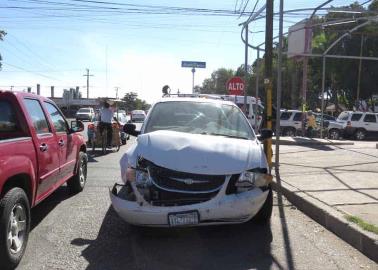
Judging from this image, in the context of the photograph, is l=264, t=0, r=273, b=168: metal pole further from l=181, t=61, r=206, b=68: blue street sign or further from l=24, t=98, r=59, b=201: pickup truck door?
l=181, t=61, r=206, b=68: blue street sign

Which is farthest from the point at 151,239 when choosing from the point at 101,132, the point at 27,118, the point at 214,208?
the point at 101,132

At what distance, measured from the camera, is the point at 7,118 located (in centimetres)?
640

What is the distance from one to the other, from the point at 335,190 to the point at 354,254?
3152 millimetres

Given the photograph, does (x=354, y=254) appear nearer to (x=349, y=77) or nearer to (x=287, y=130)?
(x=287, y=130)

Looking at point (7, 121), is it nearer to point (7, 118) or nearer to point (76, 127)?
point (7, 118)

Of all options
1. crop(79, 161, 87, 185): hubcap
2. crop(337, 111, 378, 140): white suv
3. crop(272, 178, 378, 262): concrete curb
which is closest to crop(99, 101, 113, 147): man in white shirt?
crop(79, 161, 87, 185): hubcap

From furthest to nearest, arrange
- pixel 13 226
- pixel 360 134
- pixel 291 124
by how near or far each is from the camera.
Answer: pixel 291 124 < pixel 360 134 < pixel 13 226

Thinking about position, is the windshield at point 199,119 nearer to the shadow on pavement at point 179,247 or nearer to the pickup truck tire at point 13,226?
the shadow on pavement at point 179,247

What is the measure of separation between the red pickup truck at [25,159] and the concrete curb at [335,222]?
12.0 ft

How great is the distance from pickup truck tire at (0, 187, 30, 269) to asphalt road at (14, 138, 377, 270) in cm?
19

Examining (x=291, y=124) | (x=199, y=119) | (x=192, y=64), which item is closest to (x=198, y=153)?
(x=199, y=119)

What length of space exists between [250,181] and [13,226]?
260cm

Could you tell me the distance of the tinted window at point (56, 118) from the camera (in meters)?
8.09

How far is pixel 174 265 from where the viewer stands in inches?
215
